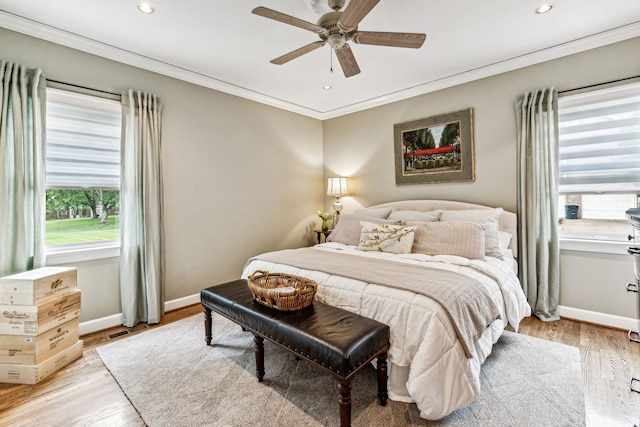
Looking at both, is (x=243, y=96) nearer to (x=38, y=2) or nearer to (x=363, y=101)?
(x=363, y=101)

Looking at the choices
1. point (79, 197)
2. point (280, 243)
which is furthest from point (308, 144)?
point (79, 197)

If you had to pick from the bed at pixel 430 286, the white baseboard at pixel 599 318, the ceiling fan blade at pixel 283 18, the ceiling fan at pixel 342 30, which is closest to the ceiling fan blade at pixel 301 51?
the ceiling fan at pixel 342 30

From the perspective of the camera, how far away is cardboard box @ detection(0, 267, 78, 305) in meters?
2.04

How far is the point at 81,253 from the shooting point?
2689 mm

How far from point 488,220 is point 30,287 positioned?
12.3 feet

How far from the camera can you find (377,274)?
2094 mm

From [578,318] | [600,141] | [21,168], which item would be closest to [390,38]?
Answer: [600,141]

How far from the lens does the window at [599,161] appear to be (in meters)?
2.68

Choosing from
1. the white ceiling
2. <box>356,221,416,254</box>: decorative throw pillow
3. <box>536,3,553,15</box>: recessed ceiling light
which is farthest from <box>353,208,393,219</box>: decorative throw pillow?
<box>536,3,553,15</box>: recessed ceiling light

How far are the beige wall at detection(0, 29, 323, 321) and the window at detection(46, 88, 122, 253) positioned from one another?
8.4 inches

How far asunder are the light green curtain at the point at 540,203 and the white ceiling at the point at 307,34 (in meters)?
0.58

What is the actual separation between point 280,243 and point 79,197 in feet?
7.88

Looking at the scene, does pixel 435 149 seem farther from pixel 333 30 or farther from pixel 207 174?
pixel 207 174

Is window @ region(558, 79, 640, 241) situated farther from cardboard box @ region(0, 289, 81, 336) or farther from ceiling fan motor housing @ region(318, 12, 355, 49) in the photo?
cardboard box @ region(0, 289, 81, 336)
